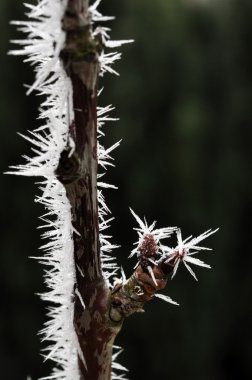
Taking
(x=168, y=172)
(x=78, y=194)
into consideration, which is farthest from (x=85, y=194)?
(x=168, y=172)

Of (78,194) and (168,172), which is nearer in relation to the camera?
(78,194)

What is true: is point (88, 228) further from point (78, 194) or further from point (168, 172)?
point (168, 172)

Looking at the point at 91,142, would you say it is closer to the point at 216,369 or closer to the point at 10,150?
the point at 10,150

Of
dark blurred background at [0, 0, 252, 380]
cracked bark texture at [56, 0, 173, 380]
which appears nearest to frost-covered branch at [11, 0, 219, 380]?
cracked bark texture at [56, 0, 173, 380]

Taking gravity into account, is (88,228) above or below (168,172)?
above

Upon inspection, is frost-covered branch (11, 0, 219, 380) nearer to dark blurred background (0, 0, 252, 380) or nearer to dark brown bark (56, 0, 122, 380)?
dark brown bark (56, 0, 122, 380)

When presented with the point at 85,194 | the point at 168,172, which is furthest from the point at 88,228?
the point at 168,172

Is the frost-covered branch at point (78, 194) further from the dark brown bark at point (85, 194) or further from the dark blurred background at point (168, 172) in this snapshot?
the dark blurred background at point (168, 172)

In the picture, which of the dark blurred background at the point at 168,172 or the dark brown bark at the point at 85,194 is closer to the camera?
the dark brown bark at the point at 85,194

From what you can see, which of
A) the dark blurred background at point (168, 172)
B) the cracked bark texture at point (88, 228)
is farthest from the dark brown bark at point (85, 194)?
the dark blurred background at point (168, 172)
